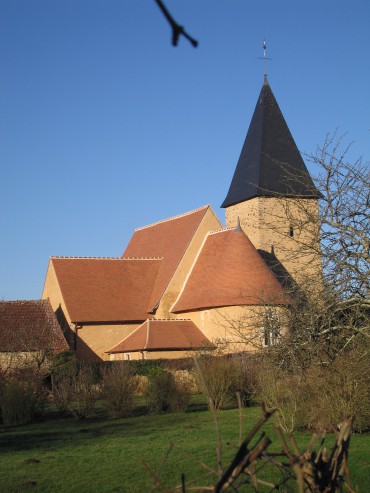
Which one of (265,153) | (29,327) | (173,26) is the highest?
(265,153)

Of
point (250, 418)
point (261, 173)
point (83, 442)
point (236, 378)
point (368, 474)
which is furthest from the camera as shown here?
point (261, 173)

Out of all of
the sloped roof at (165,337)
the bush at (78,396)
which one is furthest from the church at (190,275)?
the bush at (78,396)

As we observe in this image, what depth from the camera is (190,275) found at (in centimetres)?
3762

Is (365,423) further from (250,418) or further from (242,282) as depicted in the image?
(242,282)

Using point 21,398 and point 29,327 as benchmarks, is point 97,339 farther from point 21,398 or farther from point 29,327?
point 21,398

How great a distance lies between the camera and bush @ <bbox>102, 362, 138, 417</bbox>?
20094 millimetres

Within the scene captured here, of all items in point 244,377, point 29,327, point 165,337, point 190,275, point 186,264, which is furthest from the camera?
point 186,264

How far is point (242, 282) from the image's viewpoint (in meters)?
35.0

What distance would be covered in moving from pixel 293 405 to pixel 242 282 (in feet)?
62.6

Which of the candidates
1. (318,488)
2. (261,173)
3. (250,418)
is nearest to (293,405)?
(250,418)

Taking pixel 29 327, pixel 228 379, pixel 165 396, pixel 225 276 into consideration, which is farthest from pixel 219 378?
pixel 29 327

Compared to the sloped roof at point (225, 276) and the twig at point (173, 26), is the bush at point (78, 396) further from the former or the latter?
the twig at point (173, 26)

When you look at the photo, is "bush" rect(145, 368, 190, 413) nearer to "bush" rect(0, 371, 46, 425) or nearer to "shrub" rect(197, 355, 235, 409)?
"shrub" rect(197, 355, 235, 409)

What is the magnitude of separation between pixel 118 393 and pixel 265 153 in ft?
78.3
